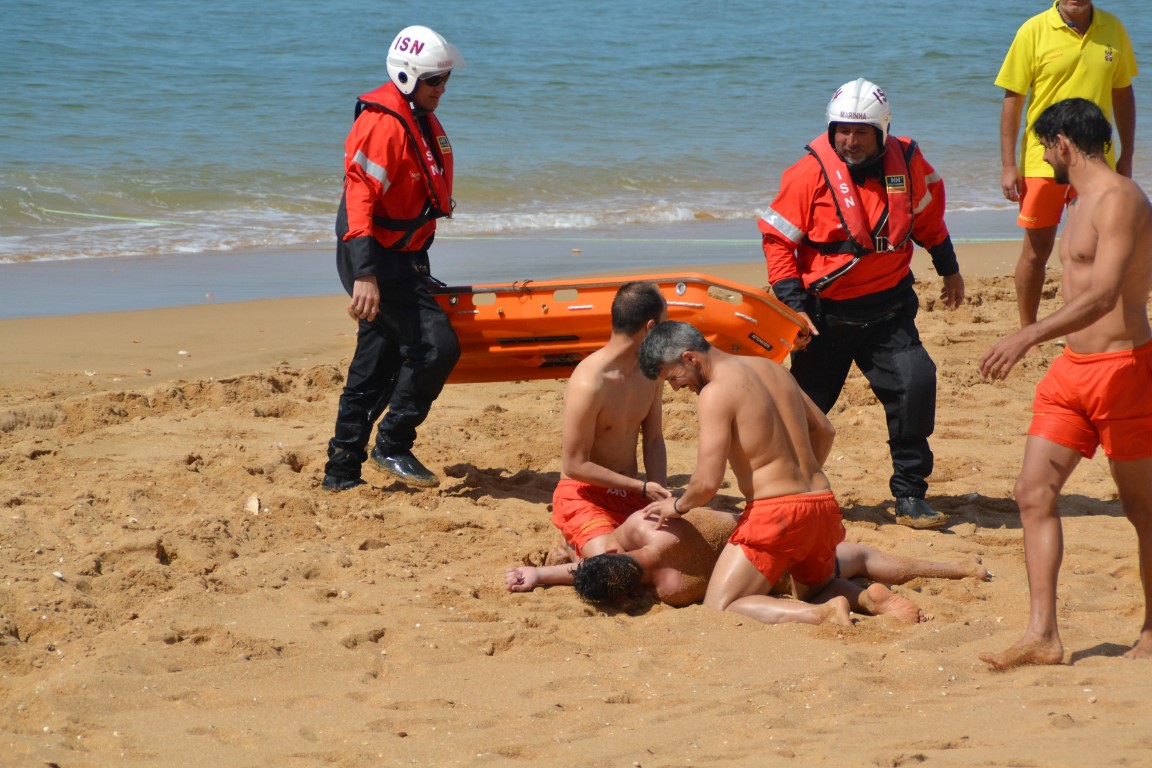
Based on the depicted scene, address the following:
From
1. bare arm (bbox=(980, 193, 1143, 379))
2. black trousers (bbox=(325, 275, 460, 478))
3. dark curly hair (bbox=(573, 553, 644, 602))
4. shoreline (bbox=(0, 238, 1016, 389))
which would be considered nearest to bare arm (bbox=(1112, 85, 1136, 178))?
shoreline (bbox=(0, 238, 1016, 389))

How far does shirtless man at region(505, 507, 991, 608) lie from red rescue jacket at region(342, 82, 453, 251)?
5.64 ft

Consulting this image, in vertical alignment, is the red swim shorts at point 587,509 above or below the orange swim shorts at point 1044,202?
below

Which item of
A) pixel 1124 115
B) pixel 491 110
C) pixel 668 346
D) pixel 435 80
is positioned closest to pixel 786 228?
pixel 668 346

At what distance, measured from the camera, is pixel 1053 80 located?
6855 millimetres

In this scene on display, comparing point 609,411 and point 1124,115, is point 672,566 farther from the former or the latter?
point 1124,115

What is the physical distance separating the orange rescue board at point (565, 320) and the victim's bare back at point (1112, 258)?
1.79 m

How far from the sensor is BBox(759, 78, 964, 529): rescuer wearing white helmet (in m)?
5.48

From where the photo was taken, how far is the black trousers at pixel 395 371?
5938 millimetres

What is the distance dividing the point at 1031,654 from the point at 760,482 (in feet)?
3.63

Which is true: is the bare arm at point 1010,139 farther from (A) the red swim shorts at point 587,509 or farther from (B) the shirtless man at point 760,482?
(A) the red swim shorts at point 587,509

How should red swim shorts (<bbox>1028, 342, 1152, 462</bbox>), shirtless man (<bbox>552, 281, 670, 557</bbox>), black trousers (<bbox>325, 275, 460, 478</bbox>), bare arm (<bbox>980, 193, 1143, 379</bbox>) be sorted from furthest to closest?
black trousers (<bbox>325, 275, 460, 478</bbox>)
shirtless man (<bbox>552, 281, 670, 557</bbox>)
red swim shorts (<bbox>1028, 342, 1152, 462</bbox>)
bare arm (<bbox>980, 193, 1143, 379</bbox>)

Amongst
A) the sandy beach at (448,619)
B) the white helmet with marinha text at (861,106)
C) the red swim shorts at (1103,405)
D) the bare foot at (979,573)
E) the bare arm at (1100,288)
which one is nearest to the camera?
the sandy beach at (448,619)

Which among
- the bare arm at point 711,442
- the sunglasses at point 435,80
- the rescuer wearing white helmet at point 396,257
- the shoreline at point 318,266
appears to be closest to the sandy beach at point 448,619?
the rescuer wearing white helmet at point 396,257

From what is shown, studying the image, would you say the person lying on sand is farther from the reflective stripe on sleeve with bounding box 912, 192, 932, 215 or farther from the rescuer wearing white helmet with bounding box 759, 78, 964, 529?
the reflective stripe on sleeve with bounding box 912, 192, 932, 215
